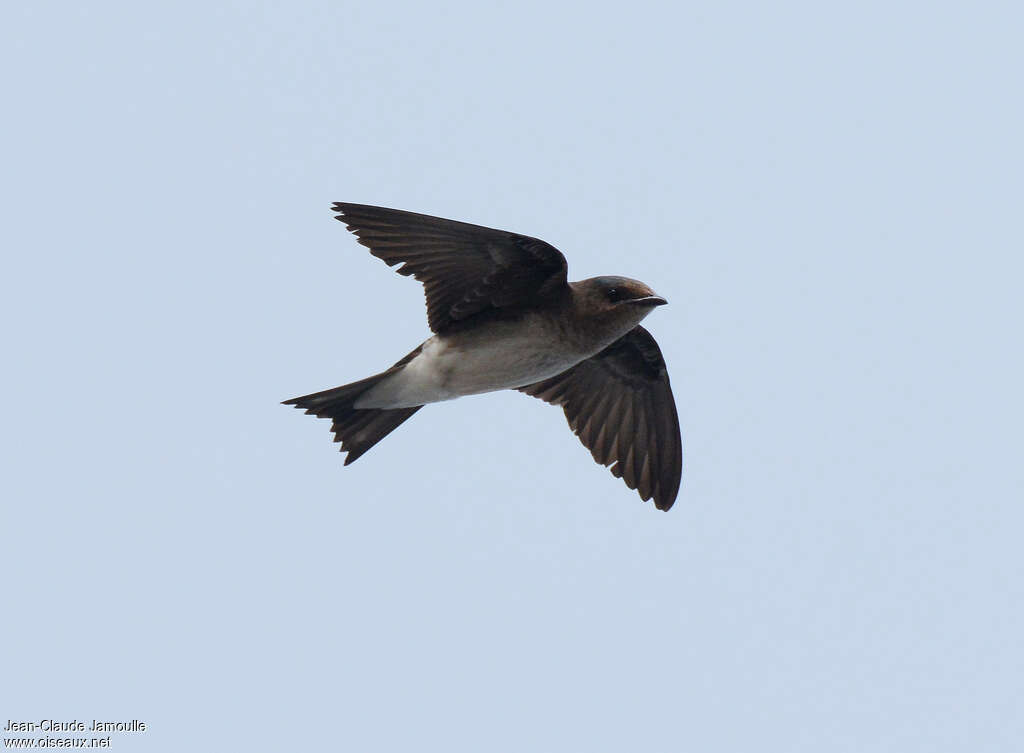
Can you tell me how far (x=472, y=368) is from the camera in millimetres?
9195

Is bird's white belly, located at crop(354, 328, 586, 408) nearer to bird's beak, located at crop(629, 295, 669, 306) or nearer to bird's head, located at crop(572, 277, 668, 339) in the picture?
bird's head, located at crop(572, 277, 668, 339)

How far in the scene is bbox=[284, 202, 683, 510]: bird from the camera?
8922 millimetres

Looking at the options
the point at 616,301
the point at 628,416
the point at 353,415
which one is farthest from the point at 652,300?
the point at 353,415

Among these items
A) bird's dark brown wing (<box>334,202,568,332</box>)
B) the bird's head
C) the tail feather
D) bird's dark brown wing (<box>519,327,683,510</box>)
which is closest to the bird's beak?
the bird's head

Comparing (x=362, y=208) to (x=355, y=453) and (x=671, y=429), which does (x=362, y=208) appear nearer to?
(x=355, y=453)

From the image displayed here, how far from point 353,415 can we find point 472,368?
3.05ft

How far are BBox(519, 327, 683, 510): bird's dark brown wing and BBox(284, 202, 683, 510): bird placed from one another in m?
0.72

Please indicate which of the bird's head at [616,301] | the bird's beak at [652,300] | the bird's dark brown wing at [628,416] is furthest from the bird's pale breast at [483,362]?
the bird's dark brown wing at [628,416]

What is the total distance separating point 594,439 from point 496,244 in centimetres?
199

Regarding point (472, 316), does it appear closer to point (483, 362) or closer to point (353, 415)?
point (483, 362)

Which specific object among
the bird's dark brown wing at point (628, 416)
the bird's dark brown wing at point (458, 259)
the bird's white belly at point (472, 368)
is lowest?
the bird's dark brown wing at point (628, 416)

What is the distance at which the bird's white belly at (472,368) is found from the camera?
914 cm

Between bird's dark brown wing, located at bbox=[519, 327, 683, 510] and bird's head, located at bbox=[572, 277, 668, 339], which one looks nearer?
bird's head, located at bbox=[572, 277, 668, 339]

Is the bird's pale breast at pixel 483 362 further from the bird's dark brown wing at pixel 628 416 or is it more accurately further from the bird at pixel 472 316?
the bird's dark brown wing at pixel 628 416
